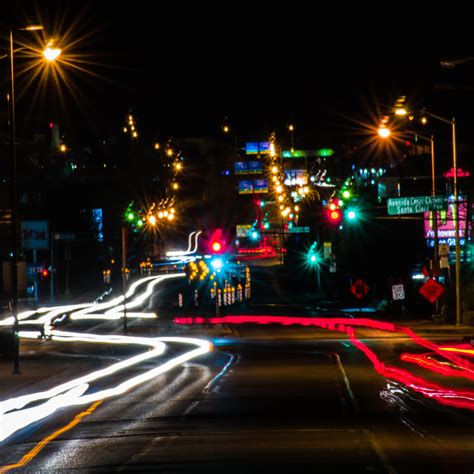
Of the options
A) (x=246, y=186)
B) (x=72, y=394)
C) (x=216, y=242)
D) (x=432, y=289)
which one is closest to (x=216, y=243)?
(x=216, y=242)

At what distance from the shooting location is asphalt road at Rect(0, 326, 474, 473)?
1137 centimetres

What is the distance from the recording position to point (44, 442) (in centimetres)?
1363

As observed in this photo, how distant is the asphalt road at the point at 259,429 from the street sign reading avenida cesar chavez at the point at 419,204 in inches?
659

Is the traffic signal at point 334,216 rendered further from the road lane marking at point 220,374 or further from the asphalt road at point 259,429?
the asphalt road at point 259,429

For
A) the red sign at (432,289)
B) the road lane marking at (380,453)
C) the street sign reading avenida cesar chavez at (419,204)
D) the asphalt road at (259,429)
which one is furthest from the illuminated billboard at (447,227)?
the road lane marking at (380,453)

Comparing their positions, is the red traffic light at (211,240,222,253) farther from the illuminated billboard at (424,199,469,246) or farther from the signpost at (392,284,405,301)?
the illuminated billboard at (424,199,469,246)

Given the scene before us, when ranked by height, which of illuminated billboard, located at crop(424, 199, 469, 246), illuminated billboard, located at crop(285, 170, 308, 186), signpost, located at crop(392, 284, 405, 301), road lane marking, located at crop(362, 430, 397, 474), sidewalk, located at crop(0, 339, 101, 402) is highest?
illuminated billboard, located at crop(285, 170, 308, 186)

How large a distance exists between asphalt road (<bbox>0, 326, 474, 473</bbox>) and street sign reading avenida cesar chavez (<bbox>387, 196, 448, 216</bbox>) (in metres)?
16.7

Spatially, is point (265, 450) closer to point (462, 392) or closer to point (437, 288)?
point (462, 392)

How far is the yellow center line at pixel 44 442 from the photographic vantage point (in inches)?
460

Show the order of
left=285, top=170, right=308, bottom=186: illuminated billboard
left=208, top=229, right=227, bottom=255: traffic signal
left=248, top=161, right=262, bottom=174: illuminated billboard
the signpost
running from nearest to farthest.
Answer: left=208, top=229, right=227, bottom=255: traffic signal → the signpost → left=285, top=170, right=308, bottom=186: illuminated billboard → left=248, top=161, right=262, bottom=174: illuminated billboard

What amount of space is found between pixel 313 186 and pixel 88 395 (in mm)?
102380

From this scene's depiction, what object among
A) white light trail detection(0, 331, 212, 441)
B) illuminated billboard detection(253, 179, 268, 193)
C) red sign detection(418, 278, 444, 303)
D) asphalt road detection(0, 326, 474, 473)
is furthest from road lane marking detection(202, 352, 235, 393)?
illuminated billboard detection(253, 179, 268, 193)

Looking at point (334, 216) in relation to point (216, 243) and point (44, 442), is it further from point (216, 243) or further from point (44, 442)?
point (44, 442)
